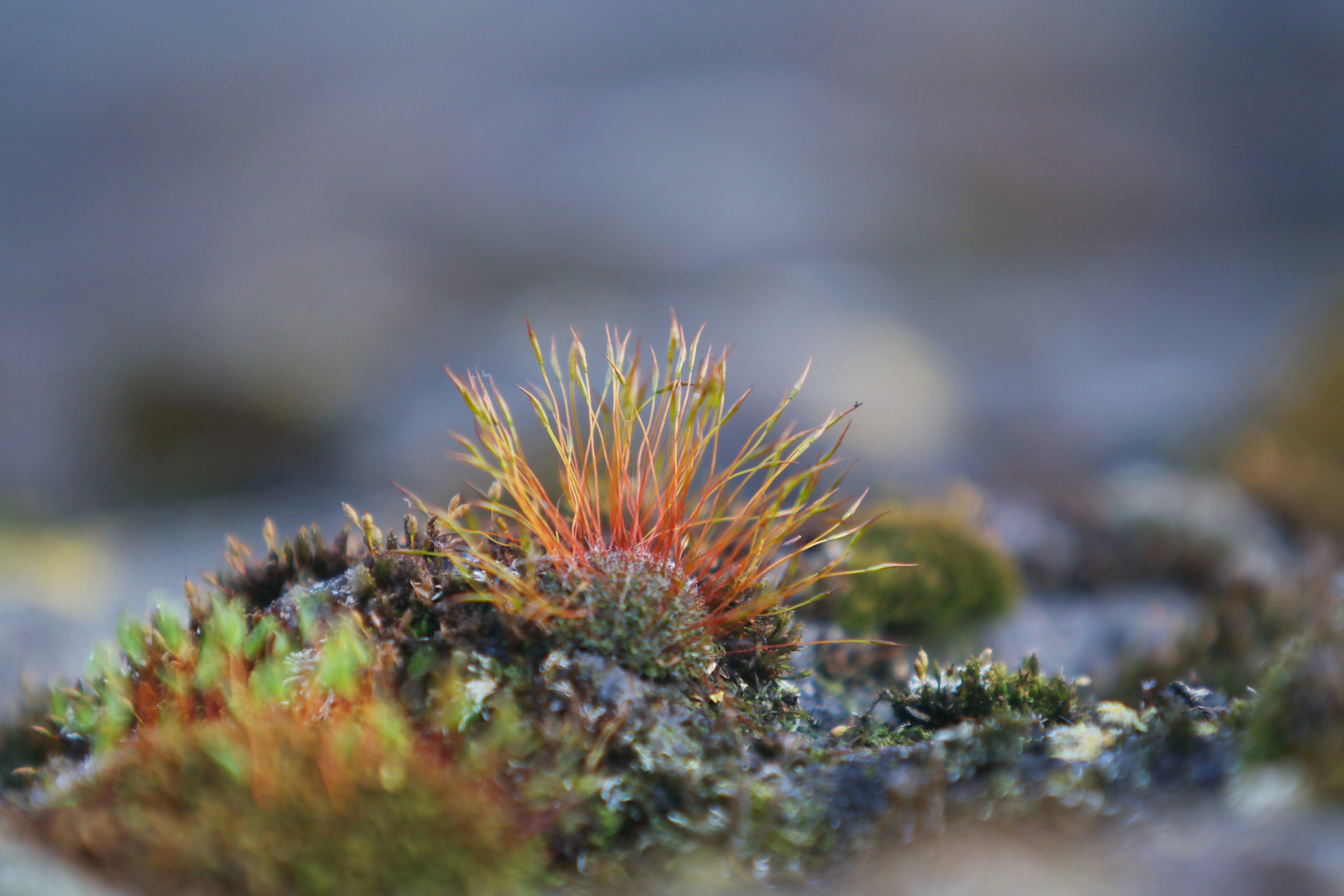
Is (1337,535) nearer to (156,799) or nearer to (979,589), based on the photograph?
(979,589)

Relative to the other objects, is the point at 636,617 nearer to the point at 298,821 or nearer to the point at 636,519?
the point at 636,519

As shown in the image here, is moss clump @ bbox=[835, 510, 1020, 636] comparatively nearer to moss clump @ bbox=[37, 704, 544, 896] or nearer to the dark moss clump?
the dark moss clump

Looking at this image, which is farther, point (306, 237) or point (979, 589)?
point (306, 237)

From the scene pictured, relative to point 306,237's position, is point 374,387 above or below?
below

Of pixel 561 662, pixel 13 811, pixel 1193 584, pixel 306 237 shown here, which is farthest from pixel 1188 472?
pixel 306 237

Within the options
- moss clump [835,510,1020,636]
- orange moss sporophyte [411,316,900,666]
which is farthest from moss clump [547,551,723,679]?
moss clump [835,510,1020,636]

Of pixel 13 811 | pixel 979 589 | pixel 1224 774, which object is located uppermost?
pixel 979 589
